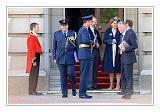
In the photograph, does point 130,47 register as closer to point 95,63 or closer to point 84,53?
point 84,53

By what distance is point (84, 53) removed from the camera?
40.2ft

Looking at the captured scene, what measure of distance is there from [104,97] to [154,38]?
2.89 m

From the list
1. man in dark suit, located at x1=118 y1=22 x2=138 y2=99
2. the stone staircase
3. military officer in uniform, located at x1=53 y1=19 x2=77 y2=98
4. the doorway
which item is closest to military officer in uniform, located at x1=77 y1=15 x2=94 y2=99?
military officer in uniform, located at x1=53 y1=19 x2=77 y2=98

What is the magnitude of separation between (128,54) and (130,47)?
0.63 ft

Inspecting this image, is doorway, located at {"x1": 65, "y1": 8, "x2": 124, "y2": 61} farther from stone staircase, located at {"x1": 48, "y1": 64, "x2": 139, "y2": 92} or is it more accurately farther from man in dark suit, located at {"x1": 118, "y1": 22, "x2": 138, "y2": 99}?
man in dark suit, located at {"x1": 118, "y1": 22, "x2": 138, "y2": 99}

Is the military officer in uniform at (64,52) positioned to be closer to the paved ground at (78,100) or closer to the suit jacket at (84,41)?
the suit jacket at (84,41)

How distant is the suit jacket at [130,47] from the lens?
39.8 ft

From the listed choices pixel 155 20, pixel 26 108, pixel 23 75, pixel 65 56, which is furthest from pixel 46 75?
pixel 155 20

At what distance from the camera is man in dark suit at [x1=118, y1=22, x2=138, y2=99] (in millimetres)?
12141

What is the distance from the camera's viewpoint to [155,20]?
10078 millimetres

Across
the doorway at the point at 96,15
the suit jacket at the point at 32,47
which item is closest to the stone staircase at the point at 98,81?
the suit jacket at the point at 32,47

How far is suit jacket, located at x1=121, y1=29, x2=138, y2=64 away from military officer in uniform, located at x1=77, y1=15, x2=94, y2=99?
0.78m

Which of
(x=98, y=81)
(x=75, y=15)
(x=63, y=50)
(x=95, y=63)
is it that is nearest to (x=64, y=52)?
(x=63, y=50)

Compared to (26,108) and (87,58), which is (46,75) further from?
(26,108)
